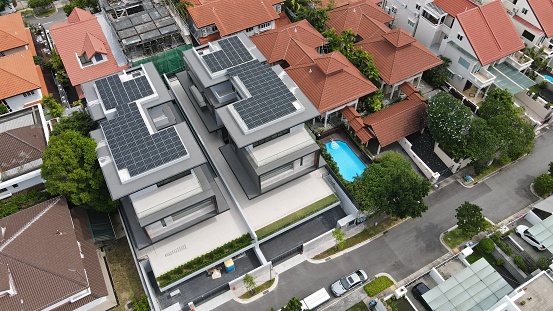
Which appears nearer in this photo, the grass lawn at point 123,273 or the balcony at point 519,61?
the grass lawn at point 123,273

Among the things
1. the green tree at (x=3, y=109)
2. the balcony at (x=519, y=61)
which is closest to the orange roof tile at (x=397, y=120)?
the balcony at (x=519, y=61)

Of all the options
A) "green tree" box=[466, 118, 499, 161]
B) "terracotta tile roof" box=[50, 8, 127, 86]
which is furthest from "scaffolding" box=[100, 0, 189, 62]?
"green tree" box=[466, 118, 499, 161]

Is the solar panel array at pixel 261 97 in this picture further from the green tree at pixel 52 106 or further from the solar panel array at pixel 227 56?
the green tree at pixel 52 106

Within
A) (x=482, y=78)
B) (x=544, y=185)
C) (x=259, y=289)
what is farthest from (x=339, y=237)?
(x=482, y=78)

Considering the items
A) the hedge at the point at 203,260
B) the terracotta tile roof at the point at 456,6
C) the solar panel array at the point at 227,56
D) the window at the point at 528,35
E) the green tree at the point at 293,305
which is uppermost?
the solar panel array at the point at 227,56

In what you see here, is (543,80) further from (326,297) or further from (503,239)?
(326,297)

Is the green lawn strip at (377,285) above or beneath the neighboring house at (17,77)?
beneath

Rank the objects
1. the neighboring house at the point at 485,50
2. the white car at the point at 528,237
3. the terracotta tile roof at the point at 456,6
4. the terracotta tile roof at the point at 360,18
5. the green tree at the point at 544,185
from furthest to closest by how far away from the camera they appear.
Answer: the terracotta tile roof at the point at 360,18, the terracotta tile roof at the point at 456,6, the neighboring house at the point at 485,50, the green tree at the point at 544,185, the white car at the point at 528,237

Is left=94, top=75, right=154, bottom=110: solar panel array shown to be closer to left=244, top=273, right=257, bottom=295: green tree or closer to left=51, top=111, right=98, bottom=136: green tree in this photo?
left=51, top=111, right=98, bottom=136: green tree
